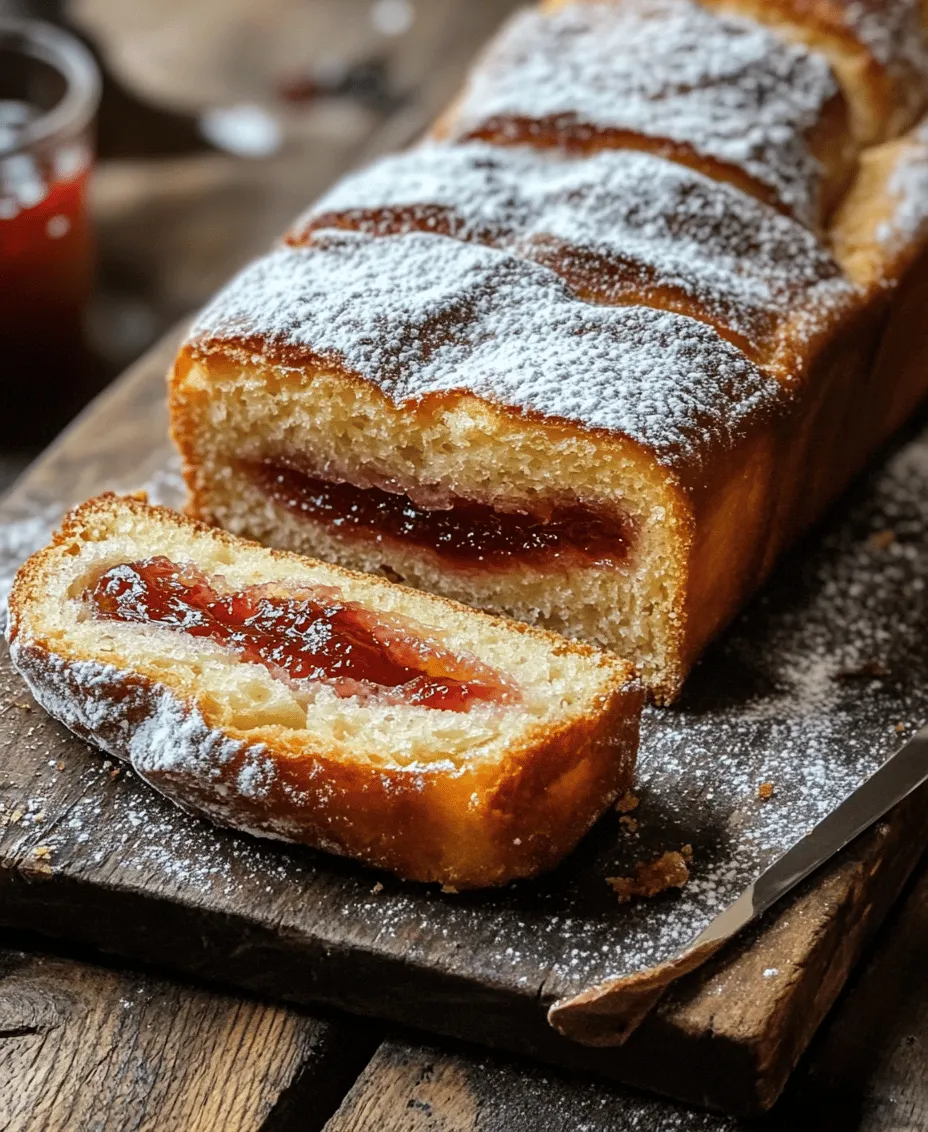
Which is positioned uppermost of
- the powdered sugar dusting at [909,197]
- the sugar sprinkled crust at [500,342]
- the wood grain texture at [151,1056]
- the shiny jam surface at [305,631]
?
the sugar sprinkled crust at [500,342]

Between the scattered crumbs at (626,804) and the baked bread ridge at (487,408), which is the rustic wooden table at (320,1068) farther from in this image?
the baked bread ridge at (487,408)

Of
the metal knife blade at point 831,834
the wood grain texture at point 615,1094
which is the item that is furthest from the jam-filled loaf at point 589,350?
the wood grain texture at point 615,1094

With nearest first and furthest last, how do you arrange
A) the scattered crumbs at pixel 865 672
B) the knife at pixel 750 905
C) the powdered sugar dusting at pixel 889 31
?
→ the knife at pixel 750 905, the scattered crumbs at pixel 865 672, the powdered sugar dusting at pixel 889 31

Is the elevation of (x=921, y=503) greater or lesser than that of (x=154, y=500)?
lesser

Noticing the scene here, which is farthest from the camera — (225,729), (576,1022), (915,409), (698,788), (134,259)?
(134,259)

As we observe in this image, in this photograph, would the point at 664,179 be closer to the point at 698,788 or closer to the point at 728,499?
the point at 728,499

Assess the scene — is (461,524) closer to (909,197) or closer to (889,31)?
(909,197)

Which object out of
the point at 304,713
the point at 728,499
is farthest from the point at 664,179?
the point at 304,713

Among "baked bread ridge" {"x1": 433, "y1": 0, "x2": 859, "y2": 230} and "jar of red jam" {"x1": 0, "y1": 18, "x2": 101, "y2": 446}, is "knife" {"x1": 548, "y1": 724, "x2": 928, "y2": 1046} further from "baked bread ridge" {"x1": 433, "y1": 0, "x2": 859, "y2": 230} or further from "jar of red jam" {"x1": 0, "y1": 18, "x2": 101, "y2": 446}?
"jar of red jam" {"x1": 0, "y1": 18, "x2": 101, "y2": 446}
